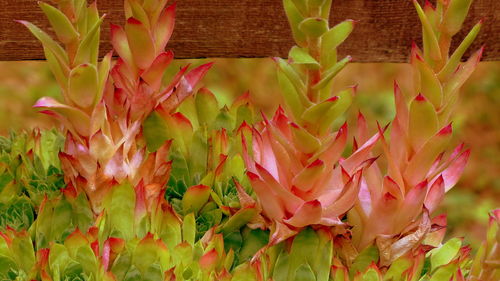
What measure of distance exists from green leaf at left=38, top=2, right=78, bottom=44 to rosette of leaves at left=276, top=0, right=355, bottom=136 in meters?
0.25

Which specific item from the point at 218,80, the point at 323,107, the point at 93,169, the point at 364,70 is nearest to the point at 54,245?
the point at 93,169

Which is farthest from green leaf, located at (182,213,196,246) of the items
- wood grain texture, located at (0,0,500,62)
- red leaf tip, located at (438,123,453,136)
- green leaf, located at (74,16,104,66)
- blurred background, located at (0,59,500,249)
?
blurred background, located at (0,59,500,249)

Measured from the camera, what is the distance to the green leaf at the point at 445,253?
3.67ft

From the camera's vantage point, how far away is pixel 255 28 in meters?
1.65

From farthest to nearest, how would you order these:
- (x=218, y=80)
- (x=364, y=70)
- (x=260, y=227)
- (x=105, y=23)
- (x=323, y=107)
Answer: (x=364, y=70), (x=218, y=80), (x=105, y=23), (x=260, y=227), (x=323, y=107)

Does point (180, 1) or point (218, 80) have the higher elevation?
point (180, 1)

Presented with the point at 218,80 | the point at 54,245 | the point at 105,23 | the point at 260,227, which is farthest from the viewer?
the point at 218,80

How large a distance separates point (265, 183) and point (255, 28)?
2.40 feet

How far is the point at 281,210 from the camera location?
0.98 m

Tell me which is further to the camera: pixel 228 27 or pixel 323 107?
pixel 228 27

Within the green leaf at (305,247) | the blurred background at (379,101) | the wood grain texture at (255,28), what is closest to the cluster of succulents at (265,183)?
the green leaf at (305,247)

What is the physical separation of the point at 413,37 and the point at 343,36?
82 cm

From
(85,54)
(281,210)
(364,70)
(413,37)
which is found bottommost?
(364,70)

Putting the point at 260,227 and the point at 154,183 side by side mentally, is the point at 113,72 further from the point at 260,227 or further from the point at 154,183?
the point at 260,227
